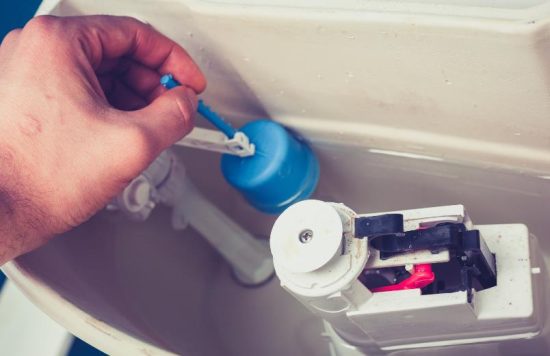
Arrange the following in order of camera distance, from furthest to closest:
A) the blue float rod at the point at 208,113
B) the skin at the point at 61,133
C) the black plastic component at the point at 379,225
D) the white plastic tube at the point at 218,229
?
the white plastic tube at the point at 218,229 < the blue float rod at the point at 208,113 < the skin at the point at 61,133 < the black plastic component at the point at 379,225

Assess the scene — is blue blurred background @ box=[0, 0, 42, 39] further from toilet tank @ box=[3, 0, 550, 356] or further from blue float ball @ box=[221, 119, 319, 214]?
blue float ball @ box=[221, 119, 319, 214]

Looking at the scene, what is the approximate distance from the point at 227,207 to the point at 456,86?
48 cm

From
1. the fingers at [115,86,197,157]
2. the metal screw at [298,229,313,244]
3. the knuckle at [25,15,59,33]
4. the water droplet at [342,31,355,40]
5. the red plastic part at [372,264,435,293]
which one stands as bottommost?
the red plastic part at [372,264,435,293]

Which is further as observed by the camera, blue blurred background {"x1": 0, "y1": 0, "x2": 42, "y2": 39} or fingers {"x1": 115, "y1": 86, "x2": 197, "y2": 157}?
blue blurred background {"x1": 0, "y1": 0, "x2": 42, "y2": 39}

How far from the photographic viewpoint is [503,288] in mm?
695

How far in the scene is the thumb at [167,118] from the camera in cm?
75

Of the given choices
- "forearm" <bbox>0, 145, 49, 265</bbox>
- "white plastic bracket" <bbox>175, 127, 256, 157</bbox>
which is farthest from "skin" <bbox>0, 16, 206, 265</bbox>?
"white plastic bracket" <bbox>175, 127, 256, 157</bbox>

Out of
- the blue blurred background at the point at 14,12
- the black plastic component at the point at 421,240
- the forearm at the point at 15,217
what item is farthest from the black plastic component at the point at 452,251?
the blue blurred background at the point at 14,12

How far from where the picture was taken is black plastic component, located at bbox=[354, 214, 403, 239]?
2.10ft

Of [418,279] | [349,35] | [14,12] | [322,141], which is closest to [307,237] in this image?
[418,279]

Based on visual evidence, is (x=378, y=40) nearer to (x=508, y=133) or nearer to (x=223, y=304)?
(x=508, y=133)

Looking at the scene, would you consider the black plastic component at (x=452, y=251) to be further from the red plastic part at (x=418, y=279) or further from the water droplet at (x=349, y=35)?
the water droplet at (x=349, y=35)

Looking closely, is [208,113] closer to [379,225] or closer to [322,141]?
[322,141]

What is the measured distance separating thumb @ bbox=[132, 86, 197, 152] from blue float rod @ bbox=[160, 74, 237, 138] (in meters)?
0.04
